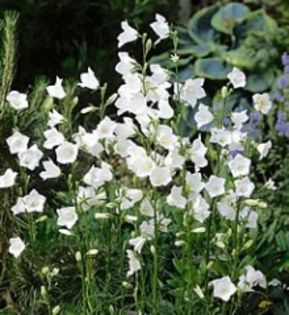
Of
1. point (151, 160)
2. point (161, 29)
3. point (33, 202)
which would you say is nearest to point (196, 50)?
point (161, 29)

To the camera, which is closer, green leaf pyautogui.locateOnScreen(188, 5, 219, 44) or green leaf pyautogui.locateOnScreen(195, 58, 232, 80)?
green leaf pyautogui.locateOnScreen(195, 58, 232, 80)

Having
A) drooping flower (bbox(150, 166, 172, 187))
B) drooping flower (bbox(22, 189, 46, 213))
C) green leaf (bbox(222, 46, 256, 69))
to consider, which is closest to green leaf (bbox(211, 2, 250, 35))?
green leaf (bbox(222, 46, 256, 69))

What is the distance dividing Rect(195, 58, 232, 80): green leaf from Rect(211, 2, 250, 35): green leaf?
20cm

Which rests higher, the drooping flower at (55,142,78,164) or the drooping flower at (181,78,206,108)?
Result: the drooping flower at (181,78,206,108)

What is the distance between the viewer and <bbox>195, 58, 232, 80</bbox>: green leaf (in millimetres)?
4918

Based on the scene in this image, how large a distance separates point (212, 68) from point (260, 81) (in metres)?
0.24

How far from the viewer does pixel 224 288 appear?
2.61 meters

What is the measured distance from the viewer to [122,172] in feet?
15.5

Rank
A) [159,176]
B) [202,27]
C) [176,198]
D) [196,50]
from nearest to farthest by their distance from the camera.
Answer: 1. [159,176]
2. [176,198]
3. [196,50]
4. [202,27]

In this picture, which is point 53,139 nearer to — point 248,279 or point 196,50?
point 248,279

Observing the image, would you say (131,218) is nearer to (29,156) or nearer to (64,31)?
(29,156)

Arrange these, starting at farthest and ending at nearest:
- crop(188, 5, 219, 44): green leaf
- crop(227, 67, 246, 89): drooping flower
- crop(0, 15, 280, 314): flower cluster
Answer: crop(188, 5, 219, 44): green leaf, crop(227, 67, 246, 89): drooping flower, crop(0, 15, 280, 314): flower cluster

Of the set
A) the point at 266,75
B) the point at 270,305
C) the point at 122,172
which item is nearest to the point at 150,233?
the point at 270,305

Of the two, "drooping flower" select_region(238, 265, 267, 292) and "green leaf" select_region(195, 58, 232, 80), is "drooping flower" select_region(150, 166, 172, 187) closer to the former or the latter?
"drooping flower" select_region(238, 265, 267, 292)
